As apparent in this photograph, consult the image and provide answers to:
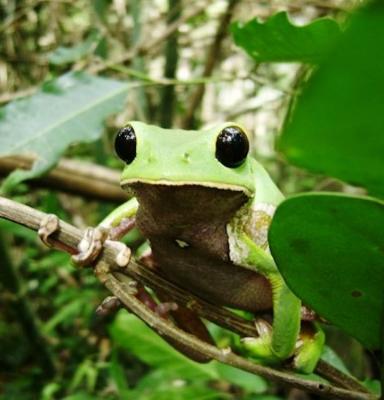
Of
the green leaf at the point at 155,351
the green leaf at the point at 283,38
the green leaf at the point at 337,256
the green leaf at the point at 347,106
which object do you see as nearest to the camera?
the green leaf at the point at 347,106

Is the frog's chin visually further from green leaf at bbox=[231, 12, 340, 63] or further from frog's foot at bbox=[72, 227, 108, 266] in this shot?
green leaf at bbox=[231, 12, 340, 63]

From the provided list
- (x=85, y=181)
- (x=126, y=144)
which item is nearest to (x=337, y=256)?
(x=126, y=144)

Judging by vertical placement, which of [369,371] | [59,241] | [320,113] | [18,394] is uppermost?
[320,113]

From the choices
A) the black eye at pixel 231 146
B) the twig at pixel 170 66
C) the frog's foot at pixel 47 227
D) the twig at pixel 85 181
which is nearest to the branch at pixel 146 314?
the frog's foot at pixel 47 227

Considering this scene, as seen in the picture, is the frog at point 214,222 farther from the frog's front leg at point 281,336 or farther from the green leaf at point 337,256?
the green leaf at point 337,256

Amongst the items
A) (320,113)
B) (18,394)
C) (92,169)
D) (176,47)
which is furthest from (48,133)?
(18,394)

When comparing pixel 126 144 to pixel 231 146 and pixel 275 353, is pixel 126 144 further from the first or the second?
pixel 275 353

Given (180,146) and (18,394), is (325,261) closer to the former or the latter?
(180,146)

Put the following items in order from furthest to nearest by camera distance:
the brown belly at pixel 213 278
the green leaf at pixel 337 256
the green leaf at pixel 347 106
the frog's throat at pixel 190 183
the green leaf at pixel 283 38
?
1. the green leaf at pixel 283 38
2. the brown belly at pixel 213 278
3. the frog's throat at pixel 190 183
4. the green leaf at pixel 337 256
5. the green leaf at pixel 347 106
